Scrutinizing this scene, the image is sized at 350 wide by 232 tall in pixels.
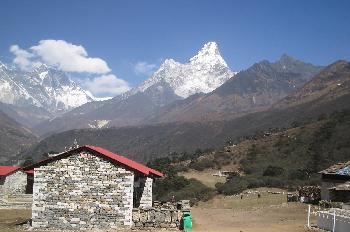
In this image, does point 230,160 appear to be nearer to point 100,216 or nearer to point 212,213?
point 212,213

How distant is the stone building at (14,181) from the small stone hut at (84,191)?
74.8ft

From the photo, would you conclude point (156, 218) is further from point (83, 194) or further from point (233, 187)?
point (233, 187)

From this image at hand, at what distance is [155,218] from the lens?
24719mm

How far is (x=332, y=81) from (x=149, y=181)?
6743 inches

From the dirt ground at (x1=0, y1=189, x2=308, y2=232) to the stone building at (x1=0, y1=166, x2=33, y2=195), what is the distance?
8.21 meters

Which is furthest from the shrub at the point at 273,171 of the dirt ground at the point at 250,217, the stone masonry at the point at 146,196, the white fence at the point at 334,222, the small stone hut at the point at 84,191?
the small stone hut at the point at 84,191

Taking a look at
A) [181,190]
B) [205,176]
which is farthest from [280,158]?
[181,190]

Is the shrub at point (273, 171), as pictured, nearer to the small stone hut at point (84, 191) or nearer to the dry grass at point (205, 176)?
the dry grass at point (205, 176)

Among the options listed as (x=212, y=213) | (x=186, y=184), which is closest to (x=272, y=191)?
(x=186, y=184)

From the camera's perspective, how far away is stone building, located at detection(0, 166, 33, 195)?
153 ft

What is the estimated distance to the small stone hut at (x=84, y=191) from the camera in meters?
24.1

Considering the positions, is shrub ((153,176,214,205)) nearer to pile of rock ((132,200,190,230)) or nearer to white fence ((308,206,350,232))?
pile of rock ((132,200,190,230))

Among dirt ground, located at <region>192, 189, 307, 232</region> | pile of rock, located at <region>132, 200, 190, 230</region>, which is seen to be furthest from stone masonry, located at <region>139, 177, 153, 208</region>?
dirt ground, located at <region>192, 189, 307, 232</region>

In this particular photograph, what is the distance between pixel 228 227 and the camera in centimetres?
2611
